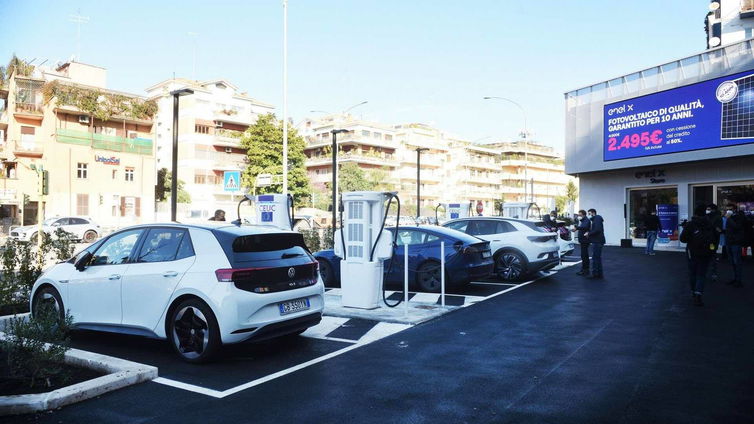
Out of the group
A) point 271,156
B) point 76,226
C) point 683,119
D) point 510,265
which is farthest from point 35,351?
point 271,156

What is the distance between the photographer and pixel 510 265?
44.2 ft

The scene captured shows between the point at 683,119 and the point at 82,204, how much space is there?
1715 inches

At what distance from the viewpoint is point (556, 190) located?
106 m

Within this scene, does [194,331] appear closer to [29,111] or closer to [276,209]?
[276,209]

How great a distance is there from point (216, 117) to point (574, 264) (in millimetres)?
48449

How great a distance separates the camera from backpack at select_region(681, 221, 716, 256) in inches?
376

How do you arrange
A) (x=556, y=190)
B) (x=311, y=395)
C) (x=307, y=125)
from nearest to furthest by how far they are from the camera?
(x=311, y=395) → (x=307, y=125) → (x=556, y=190)

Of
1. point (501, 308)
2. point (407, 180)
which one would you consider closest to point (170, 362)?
point (501, 308)

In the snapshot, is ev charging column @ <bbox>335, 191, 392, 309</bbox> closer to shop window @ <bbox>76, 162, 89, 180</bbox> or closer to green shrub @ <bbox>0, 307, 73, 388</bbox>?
green shrub @ <bbox>0, 307, 73, 388</bbox>

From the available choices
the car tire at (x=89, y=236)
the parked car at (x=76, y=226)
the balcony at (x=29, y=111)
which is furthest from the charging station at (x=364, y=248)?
the balcony at (x=29, y=111)

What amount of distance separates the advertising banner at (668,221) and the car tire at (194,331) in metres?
23.9

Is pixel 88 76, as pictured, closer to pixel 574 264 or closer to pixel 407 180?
pixel 407 180

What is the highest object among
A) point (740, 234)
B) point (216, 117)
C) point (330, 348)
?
point (216, 117)

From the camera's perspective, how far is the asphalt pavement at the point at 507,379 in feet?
14.5
